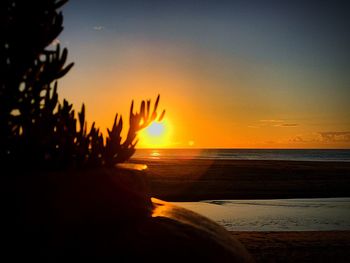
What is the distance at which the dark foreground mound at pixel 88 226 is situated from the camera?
8.77 feet

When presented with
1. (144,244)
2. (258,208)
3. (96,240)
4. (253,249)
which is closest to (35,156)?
→ (96,240)

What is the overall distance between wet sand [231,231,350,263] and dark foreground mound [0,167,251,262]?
3.25 metres

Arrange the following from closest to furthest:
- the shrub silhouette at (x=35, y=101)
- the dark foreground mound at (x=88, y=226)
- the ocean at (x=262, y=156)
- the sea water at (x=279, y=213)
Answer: the dark foreground mound at (x=88, y=226)
the shrub silhouette at (x=35, y=101)
the sea water at (x=279, y=213)
the ocean at (x=262, y=156)

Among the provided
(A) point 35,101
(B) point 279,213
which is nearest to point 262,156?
(B) point 279,213

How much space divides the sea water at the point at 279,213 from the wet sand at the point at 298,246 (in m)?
1.42

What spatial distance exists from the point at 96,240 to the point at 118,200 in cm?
47

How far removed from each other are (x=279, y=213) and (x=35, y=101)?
33.9 feet

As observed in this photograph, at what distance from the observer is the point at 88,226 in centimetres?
284

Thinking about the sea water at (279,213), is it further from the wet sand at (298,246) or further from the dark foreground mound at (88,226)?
the dark foreground mound at (88,226)

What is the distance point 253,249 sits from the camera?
646cm

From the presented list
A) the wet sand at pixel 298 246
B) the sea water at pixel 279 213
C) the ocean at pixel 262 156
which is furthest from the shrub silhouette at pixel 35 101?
the ocean at pixel 262 156

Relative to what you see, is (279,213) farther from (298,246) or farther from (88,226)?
(88,226)

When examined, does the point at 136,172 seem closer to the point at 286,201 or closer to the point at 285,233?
the point at 285,233

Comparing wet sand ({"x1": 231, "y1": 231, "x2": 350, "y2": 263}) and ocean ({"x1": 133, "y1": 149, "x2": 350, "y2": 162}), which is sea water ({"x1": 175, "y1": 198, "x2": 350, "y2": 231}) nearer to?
wet sand ({"x1": 231, "y1": 231, "x2": 350, "y2": 263})
